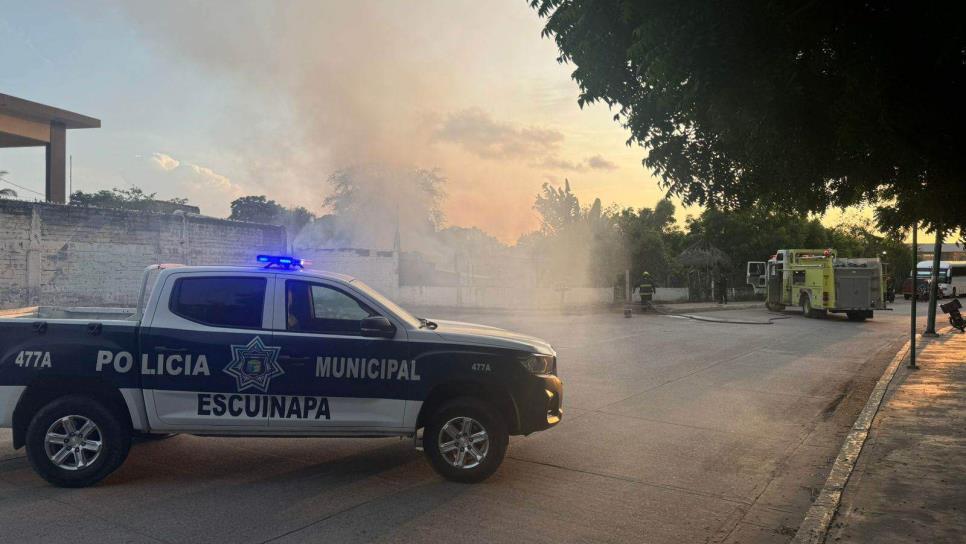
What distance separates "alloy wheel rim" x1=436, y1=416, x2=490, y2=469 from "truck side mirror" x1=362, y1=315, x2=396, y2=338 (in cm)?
90

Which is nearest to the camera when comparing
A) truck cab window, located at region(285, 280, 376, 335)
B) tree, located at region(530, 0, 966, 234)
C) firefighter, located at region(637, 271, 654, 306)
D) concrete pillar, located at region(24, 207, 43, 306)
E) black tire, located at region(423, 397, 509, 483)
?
tree, located at region(530, 0, 966, 234)

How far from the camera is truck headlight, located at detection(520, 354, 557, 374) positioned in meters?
5.83

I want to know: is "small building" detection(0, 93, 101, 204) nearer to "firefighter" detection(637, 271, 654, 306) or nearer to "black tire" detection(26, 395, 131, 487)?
"firefighter" detection(637, 271, 654, 306)

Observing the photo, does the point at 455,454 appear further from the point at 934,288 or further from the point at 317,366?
the point at 934,288

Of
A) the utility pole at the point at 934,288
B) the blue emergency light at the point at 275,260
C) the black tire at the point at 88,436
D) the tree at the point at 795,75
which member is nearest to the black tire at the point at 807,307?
the utility pole at the point at 934,288

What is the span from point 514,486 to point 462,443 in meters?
0.56

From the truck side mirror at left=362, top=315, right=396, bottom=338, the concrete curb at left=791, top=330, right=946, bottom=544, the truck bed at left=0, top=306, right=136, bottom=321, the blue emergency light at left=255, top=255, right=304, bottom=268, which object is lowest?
the concrete curb at left=791, top=330, right=946, bottom=544

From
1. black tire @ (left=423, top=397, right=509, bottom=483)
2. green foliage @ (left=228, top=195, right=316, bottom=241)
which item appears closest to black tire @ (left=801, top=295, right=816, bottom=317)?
black tire @ (left=423, top=397, right=509, bottom=483)

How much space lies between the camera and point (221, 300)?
18.8ft

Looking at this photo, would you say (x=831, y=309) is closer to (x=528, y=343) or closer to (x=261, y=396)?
(x=528, y=343)

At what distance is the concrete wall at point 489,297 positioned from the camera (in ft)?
109

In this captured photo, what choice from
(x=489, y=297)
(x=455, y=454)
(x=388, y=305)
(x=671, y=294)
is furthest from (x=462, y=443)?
(x=671, y=294)

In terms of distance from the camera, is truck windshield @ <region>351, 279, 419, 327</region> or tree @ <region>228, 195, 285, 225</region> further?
tree @ <region>228, 195, 285, 225</region>

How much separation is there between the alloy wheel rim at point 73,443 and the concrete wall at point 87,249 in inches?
701
